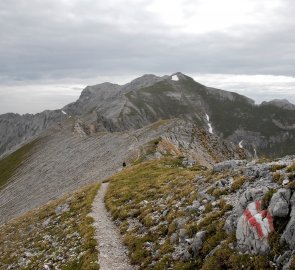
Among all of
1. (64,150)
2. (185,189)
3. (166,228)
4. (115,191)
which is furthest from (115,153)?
(166,228)

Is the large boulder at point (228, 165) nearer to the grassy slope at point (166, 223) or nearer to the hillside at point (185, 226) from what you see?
the hillside at point (185, 226)

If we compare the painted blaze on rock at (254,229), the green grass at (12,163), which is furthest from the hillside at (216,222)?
the green grass at (12,163)

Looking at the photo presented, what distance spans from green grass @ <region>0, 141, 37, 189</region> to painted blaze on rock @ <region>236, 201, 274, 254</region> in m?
107

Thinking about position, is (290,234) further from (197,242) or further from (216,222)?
(216,222)

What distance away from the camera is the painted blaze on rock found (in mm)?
18750

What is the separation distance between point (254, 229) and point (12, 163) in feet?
Answer: 434

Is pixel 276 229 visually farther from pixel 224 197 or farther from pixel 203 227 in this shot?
pixel 224 197

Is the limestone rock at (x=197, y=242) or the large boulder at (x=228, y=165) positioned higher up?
the large boulder at (x=228, y=165)

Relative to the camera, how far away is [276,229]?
61.5 ft

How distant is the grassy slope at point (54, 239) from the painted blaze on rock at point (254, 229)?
10.0 meters

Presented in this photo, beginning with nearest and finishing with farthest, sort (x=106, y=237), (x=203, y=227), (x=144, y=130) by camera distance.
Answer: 1. (x=203, y=227)
2. (x=106, y=237)
3. (x=144, y=130)

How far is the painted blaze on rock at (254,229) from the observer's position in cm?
1875

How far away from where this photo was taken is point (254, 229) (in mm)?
19453

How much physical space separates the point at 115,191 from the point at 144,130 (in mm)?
65648
